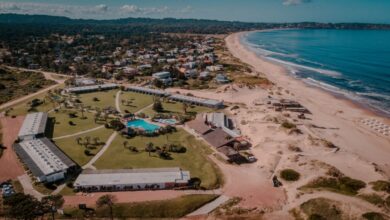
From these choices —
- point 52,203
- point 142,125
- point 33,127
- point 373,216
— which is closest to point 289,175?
point 373,216

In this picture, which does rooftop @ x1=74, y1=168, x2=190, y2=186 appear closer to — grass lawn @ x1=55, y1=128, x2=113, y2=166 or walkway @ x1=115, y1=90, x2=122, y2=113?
grass lawn @ x1=55, y1=128, x2=113, y2=166

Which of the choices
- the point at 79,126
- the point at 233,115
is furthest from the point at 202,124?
the point at 79,126

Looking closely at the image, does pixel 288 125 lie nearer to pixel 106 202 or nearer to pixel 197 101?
pixel 197 101

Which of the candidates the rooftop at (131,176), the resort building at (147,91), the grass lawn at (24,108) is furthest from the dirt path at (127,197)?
the resort building at (147,91)

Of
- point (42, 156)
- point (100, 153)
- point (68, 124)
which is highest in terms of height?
point (42, 156)

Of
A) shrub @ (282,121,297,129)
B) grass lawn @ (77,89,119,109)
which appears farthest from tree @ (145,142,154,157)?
grass lawn @ (77,89,119,109)

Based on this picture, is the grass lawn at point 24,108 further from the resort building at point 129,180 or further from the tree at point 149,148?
the resort building at point 129,180

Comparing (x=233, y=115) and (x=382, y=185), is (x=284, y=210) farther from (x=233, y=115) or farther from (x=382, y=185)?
(x=233, y=115)
